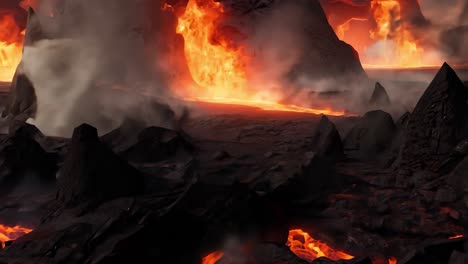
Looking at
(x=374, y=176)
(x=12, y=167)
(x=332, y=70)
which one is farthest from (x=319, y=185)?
(x=332, y=70)

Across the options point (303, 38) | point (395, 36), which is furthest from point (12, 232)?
point (395, 36)

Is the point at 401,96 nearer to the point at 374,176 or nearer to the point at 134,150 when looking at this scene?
the point at 374,176

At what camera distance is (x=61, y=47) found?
34.7 ft

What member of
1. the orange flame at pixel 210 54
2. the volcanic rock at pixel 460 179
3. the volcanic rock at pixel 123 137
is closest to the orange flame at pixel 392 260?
the volcanic rock at pixel 460 179

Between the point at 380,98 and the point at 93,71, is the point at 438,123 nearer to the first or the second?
the point at 380,98

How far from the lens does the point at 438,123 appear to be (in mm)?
4988

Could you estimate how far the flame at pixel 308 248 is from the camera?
3.82 m

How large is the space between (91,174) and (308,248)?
7.34 ft

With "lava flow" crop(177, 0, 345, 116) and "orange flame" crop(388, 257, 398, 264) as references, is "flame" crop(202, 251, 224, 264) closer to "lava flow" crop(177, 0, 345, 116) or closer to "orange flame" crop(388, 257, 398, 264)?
"orange flame" crop(388, 257, 398, 264)

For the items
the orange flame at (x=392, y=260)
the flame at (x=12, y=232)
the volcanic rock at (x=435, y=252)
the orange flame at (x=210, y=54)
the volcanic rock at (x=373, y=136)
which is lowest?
the flame at (x=12, y=232)

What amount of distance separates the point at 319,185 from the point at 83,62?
813 cm

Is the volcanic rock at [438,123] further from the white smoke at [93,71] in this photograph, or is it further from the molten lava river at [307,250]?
the white smoke at [93,71]

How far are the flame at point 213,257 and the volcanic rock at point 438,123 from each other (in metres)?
2.67

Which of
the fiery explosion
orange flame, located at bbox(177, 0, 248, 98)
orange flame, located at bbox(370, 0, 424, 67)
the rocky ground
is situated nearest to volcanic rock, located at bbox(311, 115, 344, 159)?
the rocky ground
